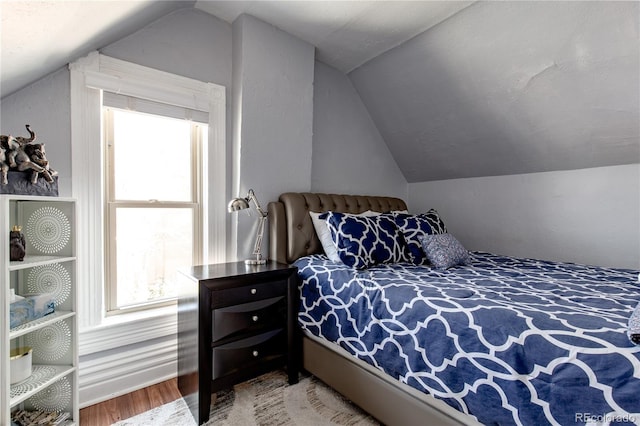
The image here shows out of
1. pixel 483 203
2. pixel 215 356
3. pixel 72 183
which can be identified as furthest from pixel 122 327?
pixel 483 203

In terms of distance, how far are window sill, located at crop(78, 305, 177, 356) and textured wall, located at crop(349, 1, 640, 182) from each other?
264 centimetres

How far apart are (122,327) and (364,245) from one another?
157 centimetres

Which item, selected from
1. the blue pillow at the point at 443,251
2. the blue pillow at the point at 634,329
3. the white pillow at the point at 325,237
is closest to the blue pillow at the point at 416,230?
the blue pillow at the point at 443,251

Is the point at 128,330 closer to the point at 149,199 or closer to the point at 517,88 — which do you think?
the point at 149,199

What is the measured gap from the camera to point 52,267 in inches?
57.3

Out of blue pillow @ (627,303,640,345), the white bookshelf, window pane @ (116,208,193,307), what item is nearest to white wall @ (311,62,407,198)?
window pane @ (116,208,193,307)

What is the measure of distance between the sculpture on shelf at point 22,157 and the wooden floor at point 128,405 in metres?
1.26

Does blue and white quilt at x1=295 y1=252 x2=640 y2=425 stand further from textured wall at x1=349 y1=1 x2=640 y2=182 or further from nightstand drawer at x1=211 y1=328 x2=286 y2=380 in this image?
textured wall at x1=349 y1=1 x2=640 y2=182

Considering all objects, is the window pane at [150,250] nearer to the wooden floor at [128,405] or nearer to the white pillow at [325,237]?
the wooden floor at [128,405]

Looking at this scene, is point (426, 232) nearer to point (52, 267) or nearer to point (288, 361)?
point (288, 361)

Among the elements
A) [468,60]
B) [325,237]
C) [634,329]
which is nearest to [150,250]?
[325,237]

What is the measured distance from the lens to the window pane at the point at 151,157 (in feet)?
6.63

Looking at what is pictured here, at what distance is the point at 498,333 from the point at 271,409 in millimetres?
1266

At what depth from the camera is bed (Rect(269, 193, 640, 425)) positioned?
911mm
